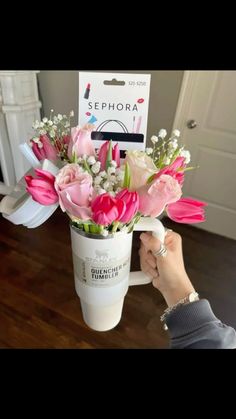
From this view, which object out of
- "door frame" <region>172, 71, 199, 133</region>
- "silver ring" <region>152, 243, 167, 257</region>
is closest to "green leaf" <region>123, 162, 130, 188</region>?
"silver ring" <region>152, 243, 167, 257</region>

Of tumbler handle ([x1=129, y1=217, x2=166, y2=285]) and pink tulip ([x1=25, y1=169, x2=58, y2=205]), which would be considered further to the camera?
tumbler handle ([x1=129, y1=217, x2=166, y2=285])

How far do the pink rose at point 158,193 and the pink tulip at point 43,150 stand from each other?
217 millimetres

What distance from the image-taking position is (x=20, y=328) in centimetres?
134

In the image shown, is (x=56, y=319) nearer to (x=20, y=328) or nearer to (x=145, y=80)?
(x=20, y=328)

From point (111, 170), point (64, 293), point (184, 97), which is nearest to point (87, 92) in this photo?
point (111, 170)

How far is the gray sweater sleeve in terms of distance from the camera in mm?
543

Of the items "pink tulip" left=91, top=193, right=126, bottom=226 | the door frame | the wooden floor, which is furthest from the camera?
the door frame

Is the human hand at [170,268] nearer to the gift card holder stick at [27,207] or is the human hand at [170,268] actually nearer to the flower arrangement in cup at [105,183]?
the flower arrangement in cup at [105,183]

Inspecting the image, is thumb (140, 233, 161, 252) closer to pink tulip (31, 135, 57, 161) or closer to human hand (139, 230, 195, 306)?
human hand (139, 230, 195, 306)

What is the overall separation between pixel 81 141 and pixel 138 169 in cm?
13

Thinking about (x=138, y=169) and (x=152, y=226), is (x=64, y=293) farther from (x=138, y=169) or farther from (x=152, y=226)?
(x=138, y=169)

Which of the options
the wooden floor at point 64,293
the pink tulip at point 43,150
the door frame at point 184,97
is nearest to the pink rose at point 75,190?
the pink tulip at point 43,150

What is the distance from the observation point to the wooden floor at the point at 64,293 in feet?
4.30
